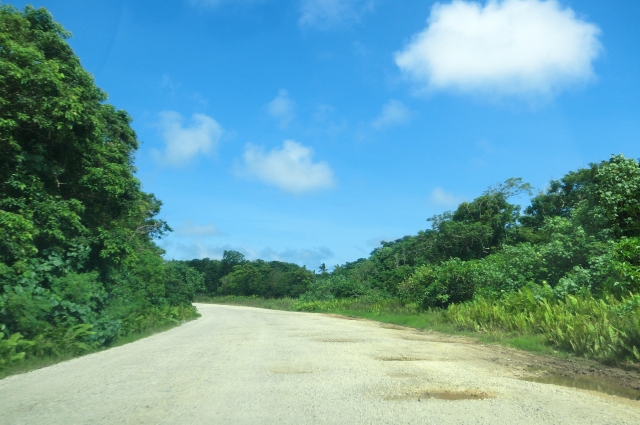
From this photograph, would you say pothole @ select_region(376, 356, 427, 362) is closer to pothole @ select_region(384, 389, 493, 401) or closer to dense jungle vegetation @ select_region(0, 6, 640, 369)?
pothole @ select_region(384, 389, 493, 401)

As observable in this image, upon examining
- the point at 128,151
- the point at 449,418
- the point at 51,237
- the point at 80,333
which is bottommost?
the point at 449,418

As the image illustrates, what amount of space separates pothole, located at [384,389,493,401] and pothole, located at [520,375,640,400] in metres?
1.90

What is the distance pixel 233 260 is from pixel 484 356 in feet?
328

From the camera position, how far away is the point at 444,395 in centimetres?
700

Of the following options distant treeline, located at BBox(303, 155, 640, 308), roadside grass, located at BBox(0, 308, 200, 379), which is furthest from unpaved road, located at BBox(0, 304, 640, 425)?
distant treeline, located at BBox(303, 155, 640, 308)

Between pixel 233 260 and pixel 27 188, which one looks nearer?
pixel 27 188

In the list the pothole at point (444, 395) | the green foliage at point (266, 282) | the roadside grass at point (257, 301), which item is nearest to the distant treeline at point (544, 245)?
the pothole at point (444, 395)

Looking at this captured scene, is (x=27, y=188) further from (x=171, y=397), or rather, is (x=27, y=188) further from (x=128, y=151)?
(x=128, y=151)

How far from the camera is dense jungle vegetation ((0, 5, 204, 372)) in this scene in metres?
11.5

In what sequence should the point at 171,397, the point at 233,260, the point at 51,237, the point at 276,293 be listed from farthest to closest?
the point at 233,260 → the point at 276,293 → the point at 51,237 → the point at 171,397

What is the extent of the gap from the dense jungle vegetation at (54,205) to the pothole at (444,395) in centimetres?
783

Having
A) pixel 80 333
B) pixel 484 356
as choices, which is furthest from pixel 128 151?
pixel 484 356

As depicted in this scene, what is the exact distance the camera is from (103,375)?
904 centimetres

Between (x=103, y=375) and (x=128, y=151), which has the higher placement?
(x=128, y=151)
